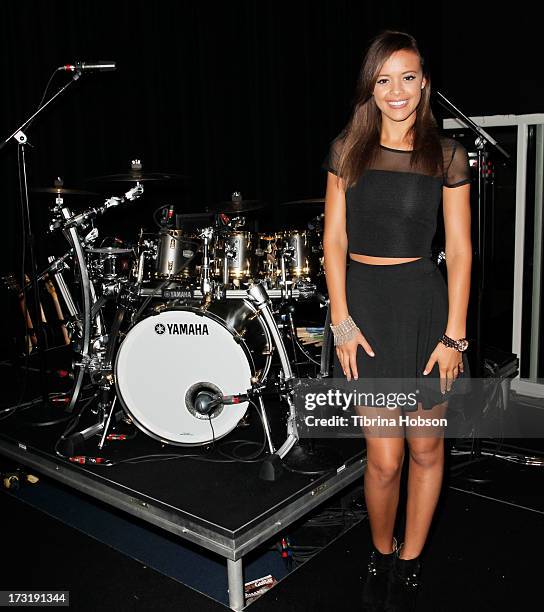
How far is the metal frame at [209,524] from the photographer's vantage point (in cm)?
213

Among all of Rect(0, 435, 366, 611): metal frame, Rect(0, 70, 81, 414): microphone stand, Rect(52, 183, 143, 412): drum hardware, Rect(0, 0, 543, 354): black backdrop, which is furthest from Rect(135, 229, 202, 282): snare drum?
Rect(0, 0, 543, 354): black backdrop

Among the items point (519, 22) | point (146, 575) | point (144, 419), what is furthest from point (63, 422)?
point (519, 22)

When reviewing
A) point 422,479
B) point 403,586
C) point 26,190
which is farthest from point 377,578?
point 26,190

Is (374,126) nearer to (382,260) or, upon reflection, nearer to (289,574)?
(382,260)

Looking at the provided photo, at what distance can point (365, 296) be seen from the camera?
→ 5.93 ft

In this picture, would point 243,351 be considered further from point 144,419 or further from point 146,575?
point 146,575

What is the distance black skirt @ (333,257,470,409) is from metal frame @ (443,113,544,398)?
2.84 meters

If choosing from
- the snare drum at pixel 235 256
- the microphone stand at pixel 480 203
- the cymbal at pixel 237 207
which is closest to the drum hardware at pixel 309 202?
the cymbal at pixel 237 207

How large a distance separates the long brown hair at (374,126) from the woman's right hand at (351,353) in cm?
44

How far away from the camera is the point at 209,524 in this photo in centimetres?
217

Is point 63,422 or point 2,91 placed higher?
point 2,91

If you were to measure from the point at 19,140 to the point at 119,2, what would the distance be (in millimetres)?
1758

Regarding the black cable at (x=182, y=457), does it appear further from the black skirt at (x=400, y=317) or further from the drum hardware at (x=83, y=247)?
the black skirt at (x=400, y=317)

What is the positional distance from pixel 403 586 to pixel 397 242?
3.38 ft
